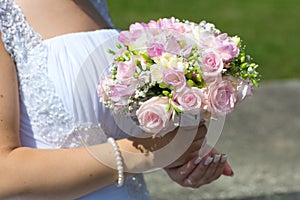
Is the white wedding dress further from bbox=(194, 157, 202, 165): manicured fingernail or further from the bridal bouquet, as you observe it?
bbox=(194, 157, 202, 165): manicured fingernail

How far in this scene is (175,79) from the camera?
1827mm

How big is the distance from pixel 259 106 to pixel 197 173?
4879 mm

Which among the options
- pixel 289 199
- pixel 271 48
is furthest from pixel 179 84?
pixel 271 48

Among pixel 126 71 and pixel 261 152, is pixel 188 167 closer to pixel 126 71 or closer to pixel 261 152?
pixel 126 71

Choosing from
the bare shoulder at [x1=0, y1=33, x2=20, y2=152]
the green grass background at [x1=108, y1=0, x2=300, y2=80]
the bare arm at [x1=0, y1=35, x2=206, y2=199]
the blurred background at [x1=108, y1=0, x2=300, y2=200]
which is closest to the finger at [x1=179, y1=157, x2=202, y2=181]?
the bare arm at [x1=0, y1=35, x2=206, y2=199]

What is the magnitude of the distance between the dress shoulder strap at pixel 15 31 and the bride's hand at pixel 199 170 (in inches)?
→ 19.7

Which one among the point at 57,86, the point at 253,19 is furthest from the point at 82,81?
the point at 253,19

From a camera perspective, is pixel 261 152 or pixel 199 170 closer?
pixel 199 170

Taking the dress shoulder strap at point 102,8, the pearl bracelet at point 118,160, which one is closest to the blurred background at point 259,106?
the dress shoulder strap at point 102,8

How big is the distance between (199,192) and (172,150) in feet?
9.76

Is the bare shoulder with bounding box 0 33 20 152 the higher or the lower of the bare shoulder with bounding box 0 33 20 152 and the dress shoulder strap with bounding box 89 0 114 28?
the lower

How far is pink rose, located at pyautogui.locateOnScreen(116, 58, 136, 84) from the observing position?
184cm

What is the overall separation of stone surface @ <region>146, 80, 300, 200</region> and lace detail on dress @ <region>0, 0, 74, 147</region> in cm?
283

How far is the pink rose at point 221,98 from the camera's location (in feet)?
5.99
